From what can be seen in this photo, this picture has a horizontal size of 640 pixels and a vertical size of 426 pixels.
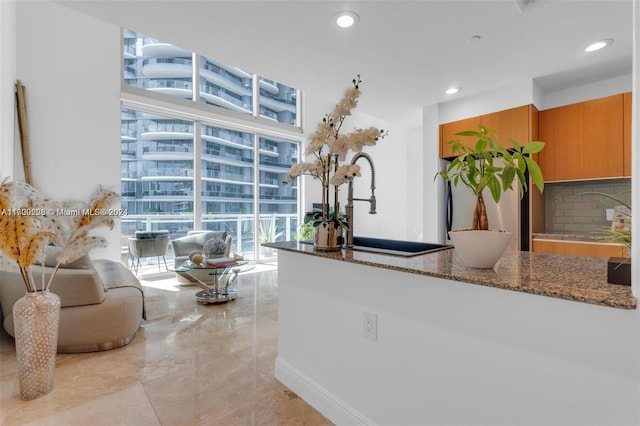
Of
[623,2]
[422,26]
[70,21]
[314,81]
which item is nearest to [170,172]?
[70,21]

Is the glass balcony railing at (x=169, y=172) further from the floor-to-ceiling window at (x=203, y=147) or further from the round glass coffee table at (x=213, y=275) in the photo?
the round glass coffee table at (x=213, y=275)

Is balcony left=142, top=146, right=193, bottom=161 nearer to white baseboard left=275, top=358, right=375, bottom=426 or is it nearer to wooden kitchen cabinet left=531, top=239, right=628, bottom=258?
white baseboard left=275, top=358, right=375, bottom=426

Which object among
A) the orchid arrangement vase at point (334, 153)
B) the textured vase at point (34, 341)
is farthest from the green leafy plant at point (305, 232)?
the textured vase at point (34, 341)

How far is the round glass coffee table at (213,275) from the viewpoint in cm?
362

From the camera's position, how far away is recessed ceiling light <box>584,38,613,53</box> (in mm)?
2682

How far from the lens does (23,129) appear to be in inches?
151

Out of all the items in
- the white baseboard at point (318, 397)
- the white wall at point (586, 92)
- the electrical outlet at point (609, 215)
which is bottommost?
the white baseboard at point (318, 397)

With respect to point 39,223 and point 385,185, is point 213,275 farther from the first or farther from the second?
point 385,185

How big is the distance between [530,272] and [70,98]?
17.7 feet

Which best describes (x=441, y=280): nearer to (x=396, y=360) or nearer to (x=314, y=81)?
(x=396, y=360)

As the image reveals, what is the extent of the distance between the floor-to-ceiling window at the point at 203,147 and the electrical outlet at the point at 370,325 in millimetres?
4566

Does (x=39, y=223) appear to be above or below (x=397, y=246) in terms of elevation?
above

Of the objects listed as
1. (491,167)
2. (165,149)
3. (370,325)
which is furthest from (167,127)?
(491,167)

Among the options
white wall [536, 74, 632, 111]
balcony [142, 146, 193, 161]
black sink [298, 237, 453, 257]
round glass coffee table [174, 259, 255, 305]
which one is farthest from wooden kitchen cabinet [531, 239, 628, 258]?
balcony [142, 146, 193, 161]
